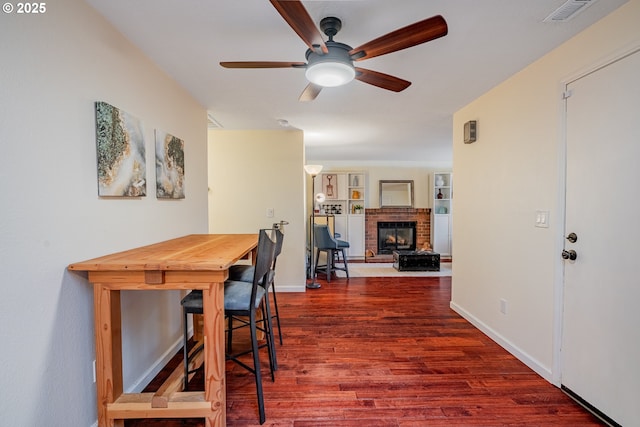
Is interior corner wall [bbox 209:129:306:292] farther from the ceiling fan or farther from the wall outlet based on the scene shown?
the wall outlet

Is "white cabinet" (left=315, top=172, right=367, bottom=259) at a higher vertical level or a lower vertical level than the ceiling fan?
lower

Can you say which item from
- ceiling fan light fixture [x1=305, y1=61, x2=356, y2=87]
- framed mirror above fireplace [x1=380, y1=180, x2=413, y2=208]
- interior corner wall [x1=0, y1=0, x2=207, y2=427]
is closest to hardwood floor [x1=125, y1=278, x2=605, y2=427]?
interior corner wall [x1=0, y1=0, x2=207, y2=427]

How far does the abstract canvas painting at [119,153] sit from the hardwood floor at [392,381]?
1327 mm

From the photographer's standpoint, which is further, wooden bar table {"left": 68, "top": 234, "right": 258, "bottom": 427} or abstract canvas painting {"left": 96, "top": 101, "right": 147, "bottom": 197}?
abstract canvas painting {"left": 96, "top": 101, "right": 147, "bottom": 197}

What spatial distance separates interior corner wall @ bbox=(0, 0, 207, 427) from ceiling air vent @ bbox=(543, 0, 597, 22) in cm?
242

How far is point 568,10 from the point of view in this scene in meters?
1.43

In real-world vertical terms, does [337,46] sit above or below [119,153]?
above

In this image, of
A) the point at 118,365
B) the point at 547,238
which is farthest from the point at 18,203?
the point at 547,238

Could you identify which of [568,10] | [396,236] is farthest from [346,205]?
[568,10]

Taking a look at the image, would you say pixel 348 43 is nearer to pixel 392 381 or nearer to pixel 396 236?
pixel 392 381

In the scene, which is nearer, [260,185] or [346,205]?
[260,185]

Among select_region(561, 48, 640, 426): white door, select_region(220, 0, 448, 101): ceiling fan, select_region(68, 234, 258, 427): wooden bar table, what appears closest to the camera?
select_region(220, 0, 448, 101): ceiling fan

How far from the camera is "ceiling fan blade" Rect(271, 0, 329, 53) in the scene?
1.06 meters

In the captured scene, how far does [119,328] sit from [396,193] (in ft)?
19.0
